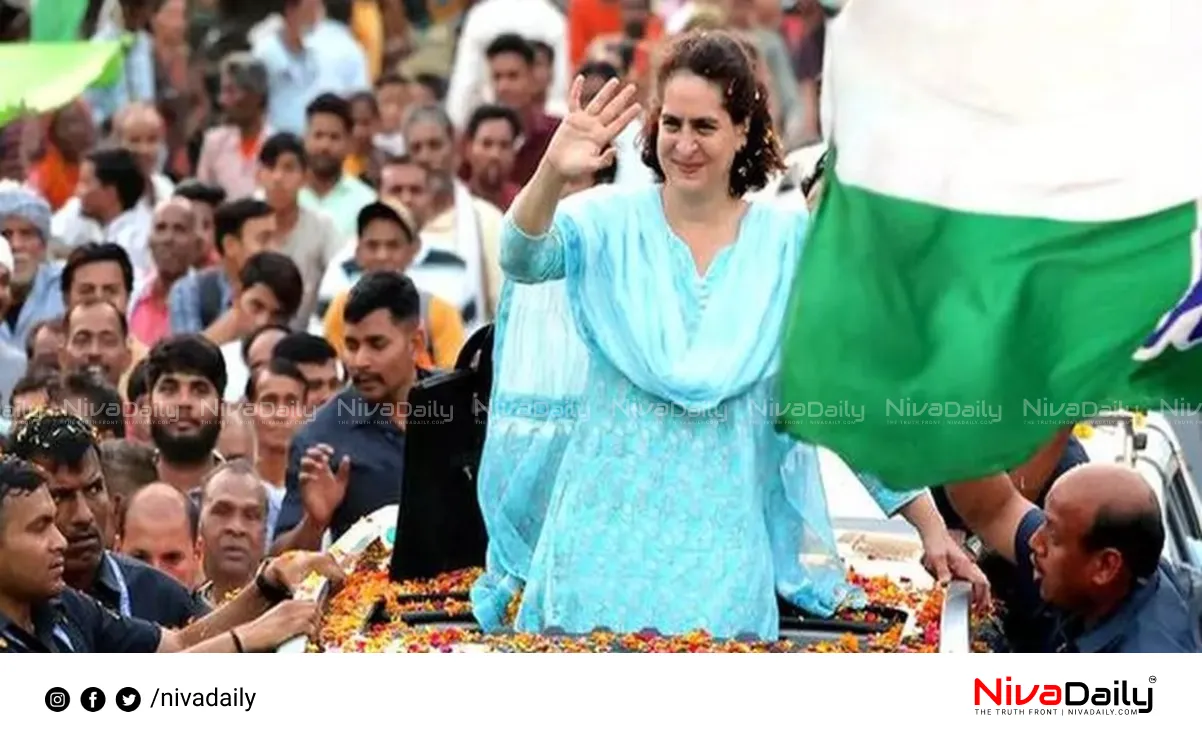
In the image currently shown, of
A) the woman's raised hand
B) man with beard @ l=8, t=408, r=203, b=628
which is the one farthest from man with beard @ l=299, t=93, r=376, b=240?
the woman's raised hand

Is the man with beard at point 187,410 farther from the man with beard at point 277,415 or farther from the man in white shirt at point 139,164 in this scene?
the man in white shirt at point 139,164

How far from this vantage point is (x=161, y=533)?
1223 cm

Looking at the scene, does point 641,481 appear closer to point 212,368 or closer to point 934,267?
point 934,267

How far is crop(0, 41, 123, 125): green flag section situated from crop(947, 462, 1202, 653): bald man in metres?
8.39

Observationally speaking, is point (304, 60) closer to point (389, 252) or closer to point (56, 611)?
point (389, 252)

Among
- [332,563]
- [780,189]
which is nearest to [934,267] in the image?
[332,563]

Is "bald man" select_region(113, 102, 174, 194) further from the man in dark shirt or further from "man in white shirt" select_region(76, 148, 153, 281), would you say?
the man in dark shirt

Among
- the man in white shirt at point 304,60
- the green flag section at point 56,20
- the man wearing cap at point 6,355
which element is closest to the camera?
the man wearing cap at point 6,355

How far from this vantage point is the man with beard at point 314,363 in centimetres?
1430

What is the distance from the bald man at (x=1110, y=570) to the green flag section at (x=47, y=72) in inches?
330

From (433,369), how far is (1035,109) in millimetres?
4944
